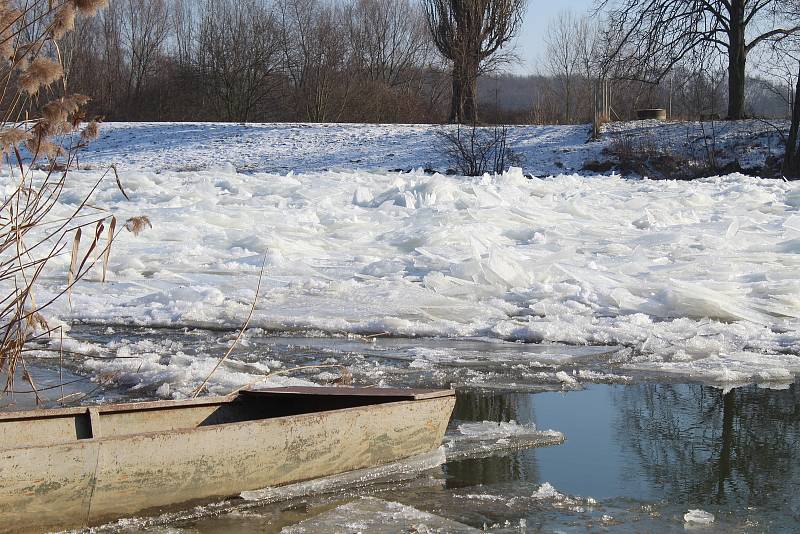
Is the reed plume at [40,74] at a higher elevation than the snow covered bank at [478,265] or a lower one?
higher

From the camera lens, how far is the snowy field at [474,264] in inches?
255

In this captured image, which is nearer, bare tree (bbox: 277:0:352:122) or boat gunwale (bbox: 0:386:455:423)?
boat gunwale (bbox: 0:386:455:423)

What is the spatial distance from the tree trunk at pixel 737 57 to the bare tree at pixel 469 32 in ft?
18.4

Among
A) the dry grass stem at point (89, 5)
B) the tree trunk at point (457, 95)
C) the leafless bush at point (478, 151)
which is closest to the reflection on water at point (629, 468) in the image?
the dry grass stem at point (89, 5)

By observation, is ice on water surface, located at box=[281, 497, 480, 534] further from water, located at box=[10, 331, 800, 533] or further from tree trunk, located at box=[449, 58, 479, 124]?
tree trunk, located at box=[449, 58, 479, 124]

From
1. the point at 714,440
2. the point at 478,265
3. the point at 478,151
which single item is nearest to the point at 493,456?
the point at 714,440

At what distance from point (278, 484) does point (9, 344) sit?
1192 mm

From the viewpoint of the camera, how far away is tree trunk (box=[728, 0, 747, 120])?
23609 millimetres

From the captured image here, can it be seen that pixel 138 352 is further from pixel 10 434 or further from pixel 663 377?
pixel 663 377

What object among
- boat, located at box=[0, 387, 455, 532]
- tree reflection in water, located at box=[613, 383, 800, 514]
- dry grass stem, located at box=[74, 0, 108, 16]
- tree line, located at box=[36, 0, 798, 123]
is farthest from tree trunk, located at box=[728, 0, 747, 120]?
dry grass stem, located at box=[74, 0, 108, 16]

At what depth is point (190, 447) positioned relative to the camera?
3414 mm

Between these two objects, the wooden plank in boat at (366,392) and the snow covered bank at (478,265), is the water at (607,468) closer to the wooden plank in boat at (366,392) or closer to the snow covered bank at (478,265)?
the wooden plank in boat at (366,392)

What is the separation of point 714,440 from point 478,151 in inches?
638

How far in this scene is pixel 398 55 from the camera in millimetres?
42125
